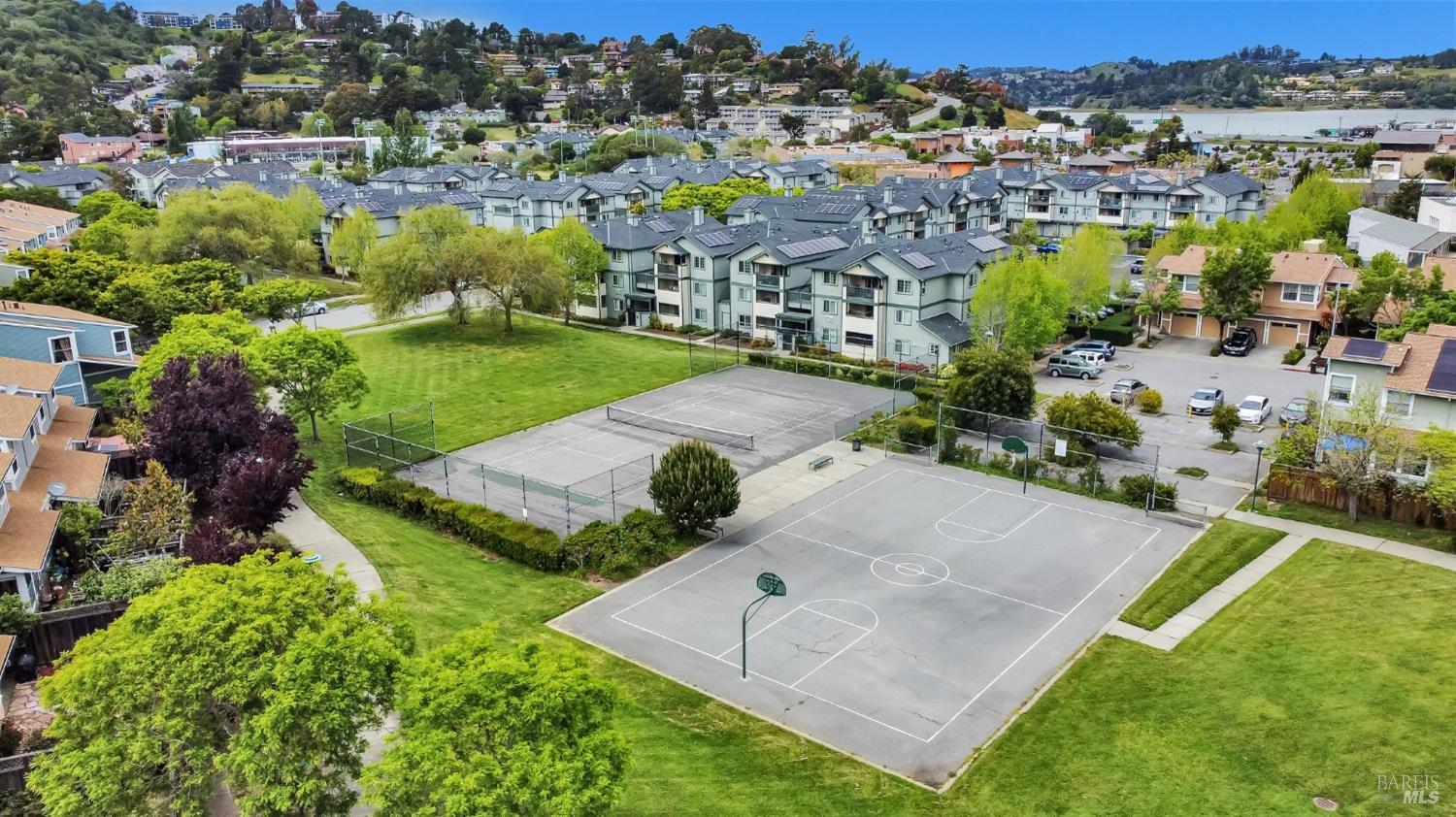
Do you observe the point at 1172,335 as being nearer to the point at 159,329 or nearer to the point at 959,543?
the point at 959,543

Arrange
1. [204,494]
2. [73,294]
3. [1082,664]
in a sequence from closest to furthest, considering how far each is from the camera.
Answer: [1082,664], [204,494], [73,294]

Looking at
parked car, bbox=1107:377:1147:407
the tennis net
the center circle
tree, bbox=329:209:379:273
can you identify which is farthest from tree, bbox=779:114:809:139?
the center circle

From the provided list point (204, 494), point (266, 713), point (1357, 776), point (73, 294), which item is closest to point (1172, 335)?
point (1357, 776)

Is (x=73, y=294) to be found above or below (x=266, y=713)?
above

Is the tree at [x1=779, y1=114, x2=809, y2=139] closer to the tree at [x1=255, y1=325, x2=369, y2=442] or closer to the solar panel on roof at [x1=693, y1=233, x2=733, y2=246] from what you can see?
the solar panel on roof at [x1=693, y1=233, x2=733, y2=246]

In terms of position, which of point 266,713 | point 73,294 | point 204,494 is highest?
point 73,294

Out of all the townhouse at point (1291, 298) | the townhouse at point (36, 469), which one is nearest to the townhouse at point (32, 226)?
the townhouse at point (36, 469)

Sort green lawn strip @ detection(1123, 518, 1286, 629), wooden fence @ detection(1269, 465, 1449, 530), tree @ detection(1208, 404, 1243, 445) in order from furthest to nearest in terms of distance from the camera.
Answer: tree @ detection(1208, 404, 1243, 445) → wooden fence @ detection(1269, 465, 1449, 530) → green lawn strip @ detection(1123, 518, 1286, 629)

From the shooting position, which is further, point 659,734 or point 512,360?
point 512,360
